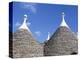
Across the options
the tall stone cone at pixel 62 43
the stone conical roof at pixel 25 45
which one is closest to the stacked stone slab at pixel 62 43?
the tall stone cone at pixel 62 43

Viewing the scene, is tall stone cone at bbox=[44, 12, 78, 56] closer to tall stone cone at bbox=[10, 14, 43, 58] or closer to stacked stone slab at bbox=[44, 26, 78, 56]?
stacked stone slab at bbox=[44, 26, 78, 56]

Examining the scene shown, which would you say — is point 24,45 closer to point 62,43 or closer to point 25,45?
point 25,45

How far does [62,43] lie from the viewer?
2.43 m

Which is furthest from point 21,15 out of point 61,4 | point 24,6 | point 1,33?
point 61,4

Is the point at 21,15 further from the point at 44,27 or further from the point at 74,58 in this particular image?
the point at 74,58

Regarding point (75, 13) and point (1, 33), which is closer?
point (1, 33)

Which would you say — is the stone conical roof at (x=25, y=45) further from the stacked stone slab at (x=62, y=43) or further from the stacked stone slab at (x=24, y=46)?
the stacked stone slab at (x=62, y=43)

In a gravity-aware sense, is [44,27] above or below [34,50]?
above

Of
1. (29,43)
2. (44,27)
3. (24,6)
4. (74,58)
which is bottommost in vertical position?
(74,58)

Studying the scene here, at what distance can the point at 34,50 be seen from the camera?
91.1 inches

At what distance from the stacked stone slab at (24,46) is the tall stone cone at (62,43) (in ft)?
0.35

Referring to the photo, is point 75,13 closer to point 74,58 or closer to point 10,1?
point 74,58

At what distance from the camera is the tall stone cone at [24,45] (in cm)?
225

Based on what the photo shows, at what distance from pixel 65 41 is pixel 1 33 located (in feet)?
2.15
